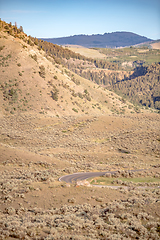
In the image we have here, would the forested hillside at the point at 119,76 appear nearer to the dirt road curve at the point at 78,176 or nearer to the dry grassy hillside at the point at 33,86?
the dry grassy hillside at the point at 33,86

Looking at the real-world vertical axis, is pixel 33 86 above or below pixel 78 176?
above

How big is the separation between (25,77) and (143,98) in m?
116

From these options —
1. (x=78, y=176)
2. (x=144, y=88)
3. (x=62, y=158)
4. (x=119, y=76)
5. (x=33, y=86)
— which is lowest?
(x=62, y=158)

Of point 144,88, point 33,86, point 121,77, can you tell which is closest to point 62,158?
point 33,86

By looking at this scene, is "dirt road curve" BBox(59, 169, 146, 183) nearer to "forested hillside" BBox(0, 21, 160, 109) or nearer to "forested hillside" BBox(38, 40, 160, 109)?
"forested hillside" BBox(0, 21, 160, 109)

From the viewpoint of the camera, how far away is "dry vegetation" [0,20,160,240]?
12.7 meters

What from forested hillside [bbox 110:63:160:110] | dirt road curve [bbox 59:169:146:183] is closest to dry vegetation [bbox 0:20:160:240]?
dirt road curve [bbox 59:169:146:183]

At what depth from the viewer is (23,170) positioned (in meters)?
25.7

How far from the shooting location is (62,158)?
1287 inches

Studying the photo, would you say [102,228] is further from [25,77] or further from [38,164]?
[25,77]

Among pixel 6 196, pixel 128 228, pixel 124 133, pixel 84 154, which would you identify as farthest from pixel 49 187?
pixel 124 133

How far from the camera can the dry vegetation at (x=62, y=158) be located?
1269cm

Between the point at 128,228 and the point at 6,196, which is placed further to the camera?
the point at 6,196

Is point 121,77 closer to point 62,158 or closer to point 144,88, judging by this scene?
point 144,88
